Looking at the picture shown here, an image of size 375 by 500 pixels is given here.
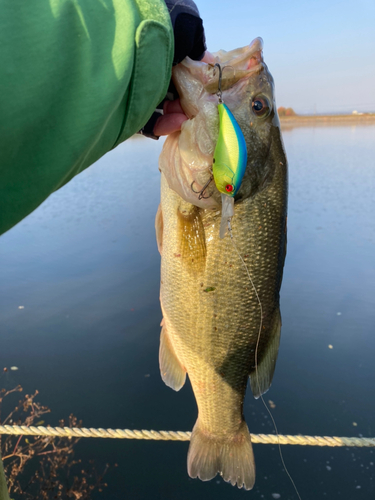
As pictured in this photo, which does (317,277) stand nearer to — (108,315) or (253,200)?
(108,315)

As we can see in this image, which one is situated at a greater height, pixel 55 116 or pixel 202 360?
pixel 55 116

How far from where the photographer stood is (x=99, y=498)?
3.00m

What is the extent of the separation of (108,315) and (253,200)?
4028 mm

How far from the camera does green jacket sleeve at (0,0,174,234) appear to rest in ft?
1.89

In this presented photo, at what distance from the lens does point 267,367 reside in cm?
173

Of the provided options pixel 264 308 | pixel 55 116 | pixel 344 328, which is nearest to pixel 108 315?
pixel 344 328

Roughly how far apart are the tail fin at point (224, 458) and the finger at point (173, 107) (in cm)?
165

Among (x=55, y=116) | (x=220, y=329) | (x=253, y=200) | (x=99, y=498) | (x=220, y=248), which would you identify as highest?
(x=55, y=116)

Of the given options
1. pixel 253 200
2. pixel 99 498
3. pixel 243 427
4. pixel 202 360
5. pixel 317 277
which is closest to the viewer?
pixel 253 200

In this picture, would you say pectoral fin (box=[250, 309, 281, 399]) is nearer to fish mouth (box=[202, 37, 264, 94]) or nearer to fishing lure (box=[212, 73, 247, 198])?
fishing lure (box=[212, 73, 247, 198])

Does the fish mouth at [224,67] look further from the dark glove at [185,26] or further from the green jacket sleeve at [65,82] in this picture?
the green jacket sleeve at [65,82]

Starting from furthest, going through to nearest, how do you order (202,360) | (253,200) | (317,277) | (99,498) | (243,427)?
(317,277), (99,498), (243,427), (202,360), (253,200)

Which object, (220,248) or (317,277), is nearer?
(220,248)

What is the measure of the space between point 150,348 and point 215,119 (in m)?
3.70
